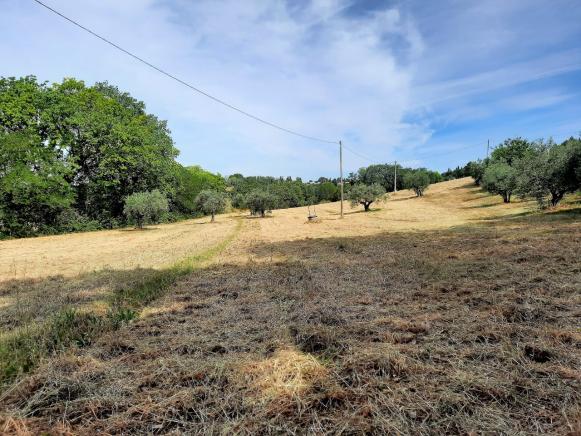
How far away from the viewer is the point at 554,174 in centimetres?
2588

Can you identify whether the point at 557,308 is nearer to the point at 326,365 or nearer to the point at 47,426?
the point at 326,365

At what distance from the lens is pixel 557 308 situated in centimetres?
582

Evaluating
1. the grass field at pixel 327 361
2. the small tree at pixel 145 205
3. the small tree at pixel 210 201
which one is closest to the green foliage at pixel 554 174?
the grass field at pixel 327 361

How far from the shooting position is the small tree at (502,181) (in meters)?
40.2

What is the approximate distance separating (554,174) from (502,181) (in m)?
18.6

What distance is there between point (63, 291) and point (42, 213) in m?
34.6

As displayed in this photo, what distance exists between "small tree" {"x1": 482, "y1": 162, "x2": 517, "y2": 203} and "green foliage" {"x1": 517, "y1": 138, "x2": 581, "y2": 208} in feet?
30.6

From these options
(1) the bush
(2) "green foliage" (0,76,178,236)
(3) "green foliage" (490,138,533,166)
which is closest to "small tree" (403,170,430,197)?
(3) "green foliage" (490,138,533,166)

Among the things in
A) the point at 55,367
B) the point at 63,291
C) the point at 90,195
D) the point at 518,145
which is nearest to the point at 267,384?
the point at 55,367

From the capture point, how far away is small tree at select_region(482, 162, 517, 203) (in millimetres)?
40162

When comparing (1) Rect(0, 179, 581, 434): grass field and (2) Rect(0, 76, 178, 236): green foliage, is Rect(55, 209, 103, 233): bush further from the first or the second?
(1) Rect(0, 179, 581, 434): grass field

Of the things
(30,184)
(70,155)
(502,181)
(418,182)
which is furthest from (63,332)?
(418,182)

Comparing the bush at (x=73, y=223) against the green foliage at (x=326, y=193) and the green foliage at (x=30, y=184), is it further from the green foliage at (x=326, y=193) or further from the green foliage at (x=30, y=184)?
the green foliage at (x=326, y=193)

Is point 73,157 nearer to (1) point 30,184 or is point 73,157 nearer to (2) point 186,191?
(1) point 30,184
